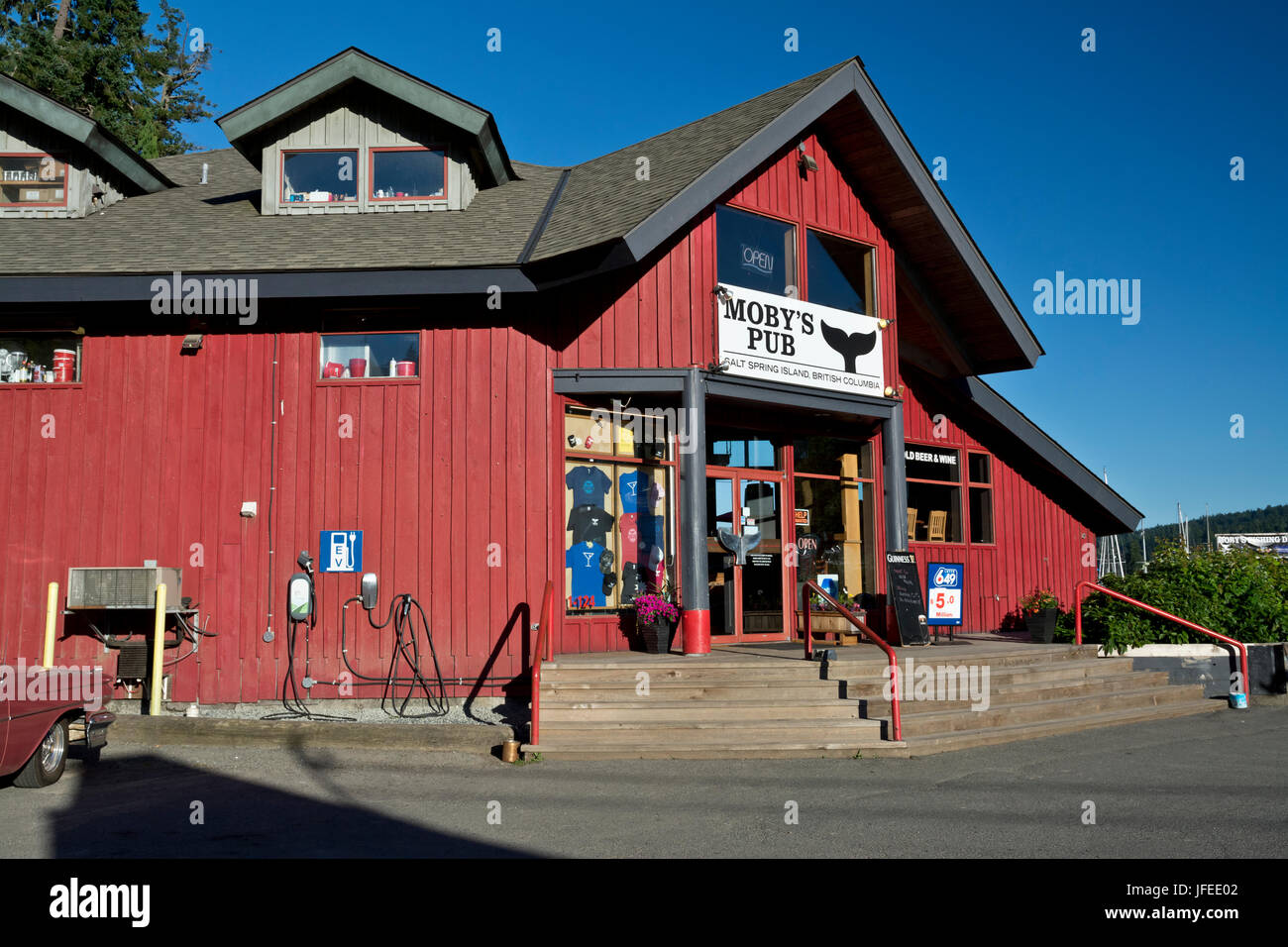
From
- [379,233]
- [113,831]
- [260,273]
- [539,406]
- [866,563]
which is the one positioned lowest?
[113,831]

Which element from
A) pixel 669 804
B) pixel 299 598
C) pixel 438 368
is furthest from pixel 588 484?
pixel 669 804

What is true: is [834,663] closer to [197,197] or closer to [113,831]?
[113,831]

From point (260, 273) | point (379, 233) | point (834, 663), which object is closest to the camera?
point (834, 663)

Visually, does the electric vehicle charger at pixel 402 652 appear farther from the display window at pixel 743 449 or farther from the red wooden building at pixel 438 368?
the display window at pixel 743 449

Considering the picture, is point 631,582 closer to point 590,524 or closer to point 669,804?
point 590,524

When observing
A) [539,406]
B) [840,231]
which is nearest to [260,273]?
[539,406]

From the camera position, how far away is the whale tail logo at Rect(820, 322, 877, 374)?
13.2 metres

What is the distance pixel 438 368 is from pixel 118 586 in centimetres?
418

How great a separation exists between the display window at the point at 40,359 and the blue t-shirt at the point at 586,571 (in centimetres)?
605

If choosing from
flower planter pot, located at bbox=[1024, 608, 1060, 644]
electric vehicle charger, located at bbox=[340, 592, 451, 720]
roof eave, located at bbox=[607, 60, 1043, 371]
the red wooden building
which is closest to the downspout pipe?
the red wooden building

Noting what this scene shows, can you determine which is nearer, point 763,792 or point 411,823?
point 411,823

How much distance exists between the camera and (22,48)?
28141mm
